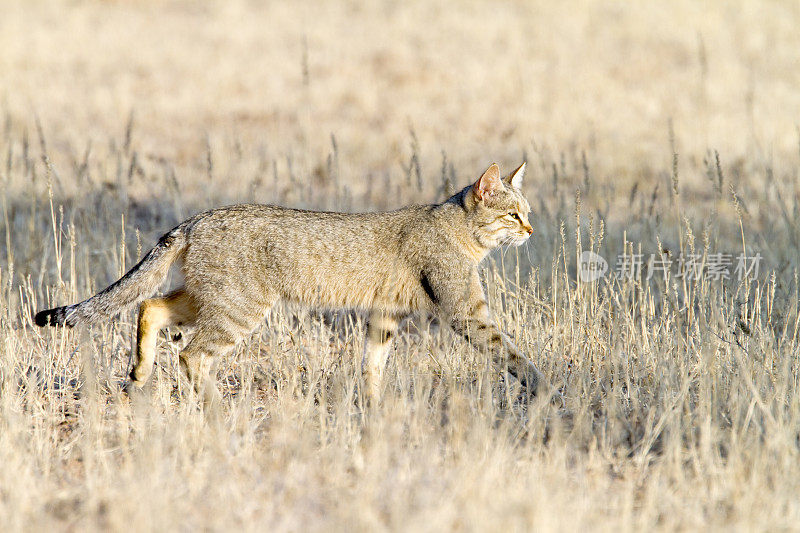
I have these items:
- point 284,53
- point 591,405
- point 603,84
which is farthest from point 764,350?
point 284,53

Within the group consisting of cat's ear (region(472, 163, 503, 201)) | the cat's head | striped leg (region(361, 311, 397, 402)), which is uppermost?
cat's ear (region(472, 163, 503, 201))

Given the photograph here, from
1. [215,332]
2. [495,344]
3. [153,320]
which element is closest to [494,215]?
[495,344]

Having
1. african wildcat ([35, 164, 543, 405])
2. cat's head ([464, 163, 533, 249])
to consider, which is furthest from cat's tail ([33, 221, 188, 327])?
cat's head ([464, 163, 533, 249])

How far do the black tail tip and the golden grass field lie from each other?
0.32 metres

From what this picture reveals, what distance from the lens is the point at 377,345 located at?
5.55 m

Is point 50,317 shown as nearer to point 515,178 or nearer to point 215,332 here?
point 215,332

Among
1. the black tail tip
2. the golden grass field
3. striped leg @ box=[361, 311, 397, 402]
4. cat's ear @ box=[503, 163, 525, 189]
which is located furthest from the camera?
cat's ear @ box=[503, 163, 525, 189]

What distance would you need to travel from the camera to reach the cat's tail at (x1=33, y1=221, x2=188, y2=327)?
520 cm

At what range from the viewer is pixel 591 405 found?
16.3 ft

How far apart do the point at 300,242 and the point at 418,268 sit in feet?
2.62

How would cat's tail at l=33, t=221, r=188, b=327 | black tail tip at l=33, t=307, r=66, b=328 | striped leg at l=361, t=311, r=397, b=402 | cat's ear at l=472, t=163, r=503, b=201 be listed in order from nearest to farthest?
black tail tip at l=33, t=307, r=66, b=328
cat's tail at l=33, t=221, r=188, b=327
striped leg at l=361, t=311, r=397, b=402
cat's ear at l=472, t=163, r=503, b=201
